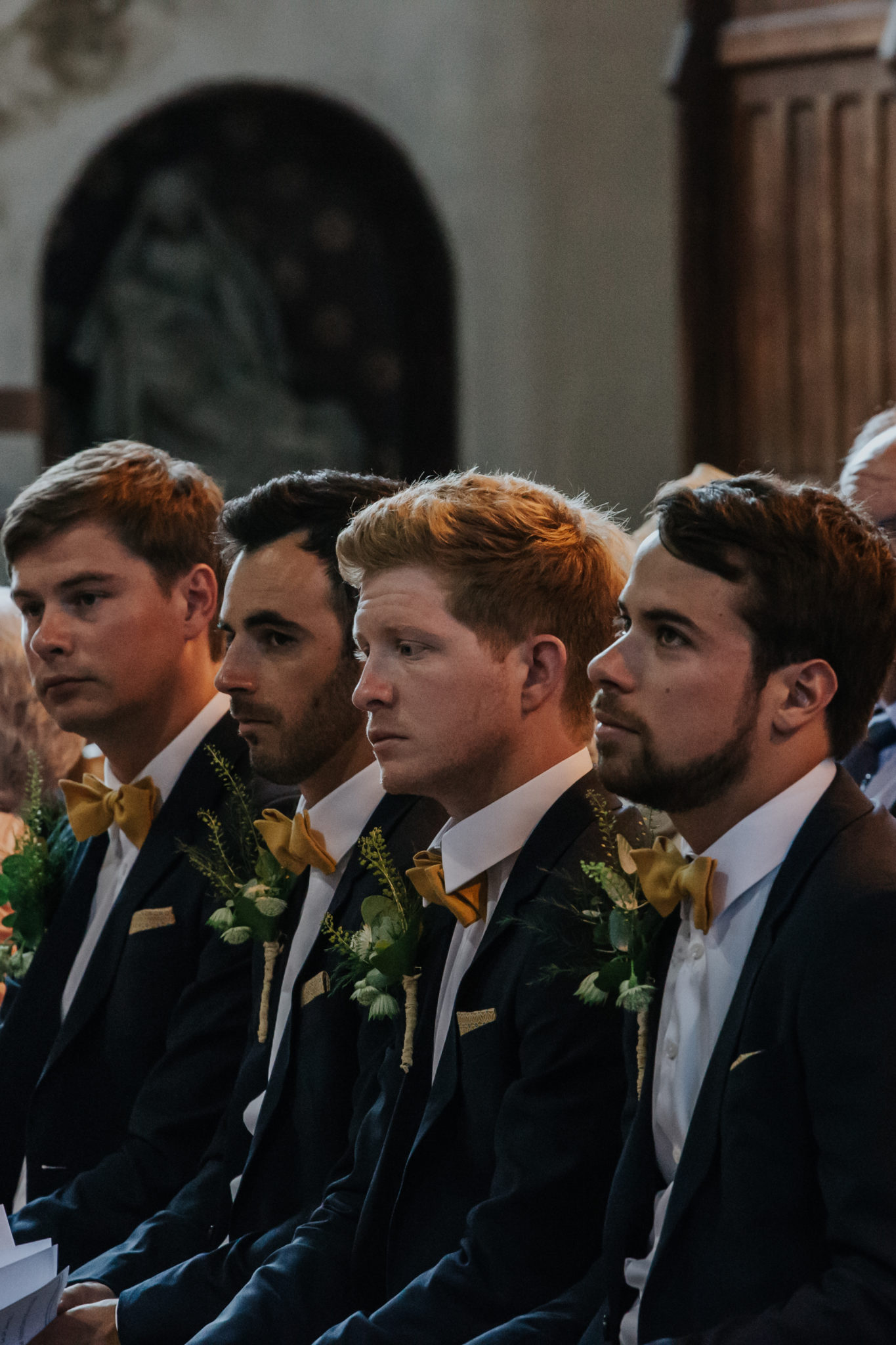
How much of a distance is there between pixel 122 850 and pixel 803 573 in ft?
6.22

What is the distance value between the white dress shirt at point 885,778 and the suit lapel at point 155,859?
4.38ft

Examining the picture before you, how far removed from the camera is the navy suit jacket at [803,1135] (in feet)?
6.19

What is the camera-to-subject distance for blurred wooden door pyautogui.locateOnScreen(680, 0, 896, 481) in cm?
718

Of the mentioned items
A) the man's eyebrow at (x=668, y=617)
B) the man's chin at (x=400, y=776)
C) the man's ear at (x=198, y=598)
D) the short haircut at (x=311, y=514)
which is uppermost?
the short haircut at (x=311, y=514)

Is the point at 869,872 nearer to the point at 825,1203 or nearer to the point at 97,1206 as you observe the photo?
the point at 825,1203

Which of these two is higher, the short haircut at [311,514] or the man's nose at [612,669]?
the short haircut at [311,514]

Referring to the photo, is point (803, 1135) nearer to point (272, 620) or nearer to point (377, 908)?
point (377, 908)

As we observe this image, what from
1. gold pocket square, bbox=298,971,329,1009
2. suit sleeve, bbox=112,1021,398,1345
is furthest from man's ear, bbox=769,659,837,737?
gold pocket square, bbox=298,971,329,1009

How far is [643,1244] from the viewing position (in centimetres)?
220

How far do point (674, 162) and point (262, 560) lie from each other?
5532 millimetres

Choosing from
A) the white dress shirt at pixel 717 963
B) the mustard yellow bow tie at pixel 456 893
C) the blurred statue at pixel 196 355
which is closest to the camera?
the white dress shirt at pixel 717 963

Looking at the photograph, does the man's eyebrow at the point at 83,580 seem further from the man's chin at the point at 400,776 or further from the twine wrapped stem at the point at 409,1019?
the twine wrapped stem at the point at 409,1019

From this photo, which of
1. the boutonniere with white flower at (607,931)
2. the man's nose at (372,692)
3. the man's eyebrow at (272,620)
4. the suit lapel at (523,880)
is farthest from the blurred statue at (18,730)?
the boutonniere with white flower at (607,931)

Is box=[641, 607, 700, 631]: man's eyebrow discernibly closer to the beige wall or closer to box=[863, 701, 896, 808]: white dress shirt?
box=[863, 701, 896, 808]: white dress shirt
